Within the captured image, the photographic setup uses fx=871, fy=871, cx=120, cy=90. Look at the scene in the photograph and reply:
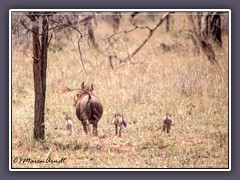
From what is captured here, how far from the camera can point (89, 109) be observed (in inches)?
374

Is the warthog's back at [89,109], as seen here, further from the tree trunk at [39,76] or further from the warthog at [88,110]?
the tree trunk at [39,76]

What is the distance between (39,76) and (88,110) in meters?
0.65

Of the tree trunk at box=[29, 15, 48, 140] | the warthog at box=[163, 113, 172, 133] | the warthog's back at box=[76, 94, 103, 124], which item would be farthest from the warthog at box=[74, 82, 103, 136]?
the warthog at box=[163, 113, 172, 133]

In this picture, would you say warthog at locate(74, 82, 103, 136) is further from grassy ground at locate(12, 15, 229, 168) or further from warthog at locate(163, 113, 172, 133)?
warthog at locate(163, 113, 172, 133)

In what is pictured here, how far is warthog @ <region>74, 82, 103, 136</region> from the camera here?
9.46 meters

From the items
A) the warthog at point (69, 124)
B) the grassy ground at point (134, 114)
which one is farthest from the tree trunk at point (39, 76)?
the warthog at point (69, 124)

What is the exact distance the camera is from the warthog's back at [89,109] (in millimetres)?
9469

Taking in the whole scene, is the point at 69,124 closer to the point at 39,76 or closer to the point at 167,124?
the point at 39,76

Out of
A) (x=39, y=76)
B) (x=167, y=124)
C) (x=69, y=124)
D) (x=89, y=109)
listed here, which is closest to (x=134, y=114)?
(x=167, y=124)

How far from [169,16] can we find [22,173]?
3.05 metres

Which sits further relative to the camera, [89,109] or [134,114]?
[134,114]

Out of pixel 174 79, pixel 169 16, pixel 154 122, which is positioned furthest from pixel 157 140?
pixel 169 16

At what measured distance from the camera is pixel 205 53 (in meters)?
10.5

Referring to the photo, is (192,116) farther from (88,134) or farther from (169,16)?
(169,16)
